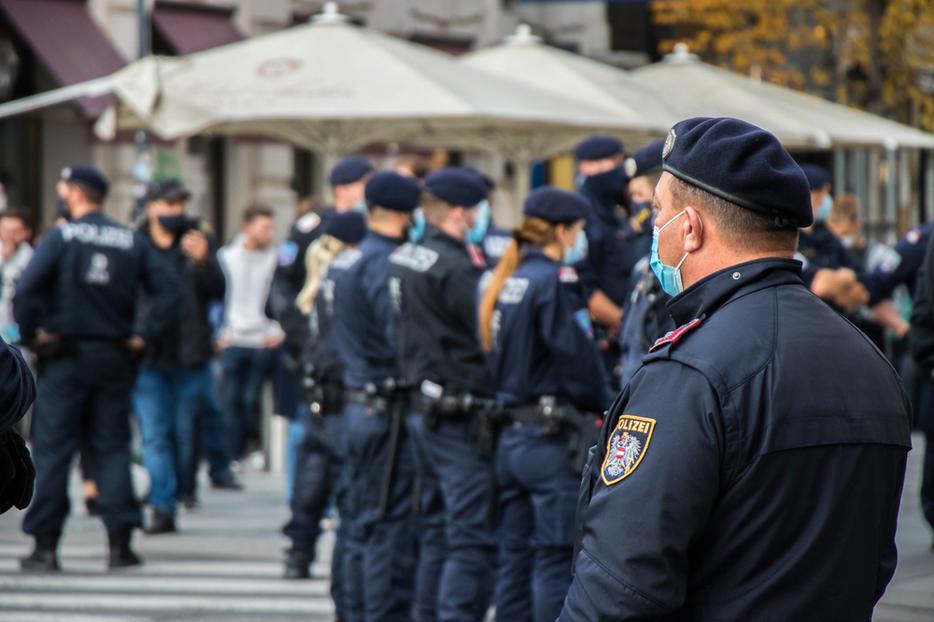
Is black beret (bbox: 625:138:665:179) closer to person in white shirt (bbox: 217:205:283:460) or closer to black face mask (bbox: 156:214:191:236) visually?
black face mask (bbox: 156:214:191:236)

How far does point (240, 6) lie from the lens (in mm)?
22328

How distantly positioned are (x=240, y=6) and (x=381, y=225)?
14.9m

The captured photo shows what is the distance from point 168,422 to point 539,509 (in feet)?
17.0

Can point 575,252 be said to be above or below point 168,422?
above

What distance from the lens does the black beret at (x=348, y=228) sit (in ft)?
28.6

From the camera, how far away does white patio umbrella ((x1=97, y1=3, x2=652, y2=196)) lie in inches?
468

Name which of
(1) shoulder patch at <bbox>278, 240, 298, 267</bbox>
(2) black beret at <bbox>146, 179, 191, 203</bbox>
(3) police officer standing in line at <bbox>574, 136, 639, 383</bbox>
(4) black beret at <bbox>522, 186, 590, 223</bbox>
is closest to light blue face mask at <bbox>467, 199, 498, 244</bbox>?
(3) police officer standing in line at <bbox>574, 136, 639, 383</bbox>

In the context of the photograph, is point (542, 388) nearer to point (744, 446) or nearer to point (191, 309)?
point (744, 446)

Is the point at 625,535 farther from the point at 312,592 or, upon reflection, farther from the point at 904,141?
the point at 904,141

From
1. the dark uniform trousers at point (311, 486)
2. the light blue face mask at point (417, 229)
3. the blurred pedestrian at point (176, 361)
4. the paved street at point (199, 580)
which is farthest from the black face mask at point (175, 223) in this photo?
the light blue face mask at point (417, 229)

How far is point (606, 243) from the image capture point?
9.00 m

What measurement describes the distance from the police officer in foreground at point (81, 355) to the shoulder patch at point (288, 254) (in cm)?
106

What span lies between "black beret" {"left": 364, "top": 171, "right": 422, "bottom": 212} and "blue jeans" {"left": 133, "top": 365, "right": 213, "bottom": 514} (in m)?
4.06

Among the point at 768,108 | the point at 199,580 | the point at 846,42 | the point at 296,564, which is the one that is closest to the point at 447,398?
the point at 296,564
